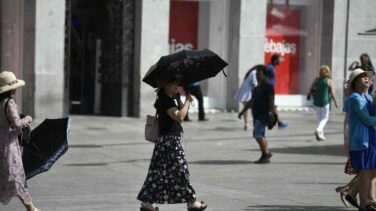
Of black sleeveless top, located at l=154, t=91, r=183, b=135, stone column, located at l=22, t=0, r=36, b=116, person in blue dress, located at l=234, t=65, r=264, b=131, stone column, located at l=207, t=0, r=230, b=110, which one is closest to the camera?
black sleeveless top, located at l=154, t=91, r=183, b=135

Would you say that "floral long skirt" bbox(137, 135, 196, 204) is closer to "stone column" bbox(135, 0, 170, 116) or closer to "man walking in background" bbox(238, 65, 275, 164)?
"man walking in background" bbox(238, 65, 275, 164)

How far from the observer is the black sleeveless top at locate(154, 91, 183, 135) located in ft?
32.2

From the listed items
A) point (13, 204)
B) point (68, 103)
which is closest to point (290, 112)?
point (68, 103)

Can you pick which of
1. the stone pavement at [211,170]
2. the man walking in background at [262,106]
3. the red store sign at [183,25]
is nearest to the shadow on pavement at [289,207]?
the stone pavement at [211,170]

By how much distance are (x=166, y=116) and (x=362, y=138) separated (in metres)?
2.15

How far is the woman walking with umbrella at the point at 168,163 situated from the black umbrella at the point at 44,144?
1.13 meters

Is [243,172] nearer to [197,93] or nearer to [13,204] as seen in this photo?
[13,204]

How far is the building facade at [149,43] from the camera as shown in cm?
2278

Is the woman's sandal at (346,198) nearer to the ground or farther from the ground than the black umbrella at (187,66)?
nearer to the ground

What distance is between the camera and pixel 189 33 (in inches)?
1019

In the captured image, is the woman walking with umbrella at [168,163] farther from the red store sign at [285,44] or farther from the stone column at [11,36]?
the red store sign at [285,44]

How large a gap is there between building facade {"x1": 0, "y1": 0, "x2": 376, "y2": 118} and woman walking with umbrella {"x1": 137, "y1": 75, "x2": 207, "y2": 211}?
520 inches

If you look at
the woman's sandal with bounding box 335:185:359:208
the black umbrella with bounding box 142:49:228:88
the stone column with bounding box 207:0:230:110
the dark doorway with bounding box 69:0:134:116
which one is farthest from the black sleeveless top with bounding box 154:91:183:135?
the stone column with bounding box 207:0:230:110

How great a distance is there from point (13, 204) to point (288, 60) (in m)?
17.1
